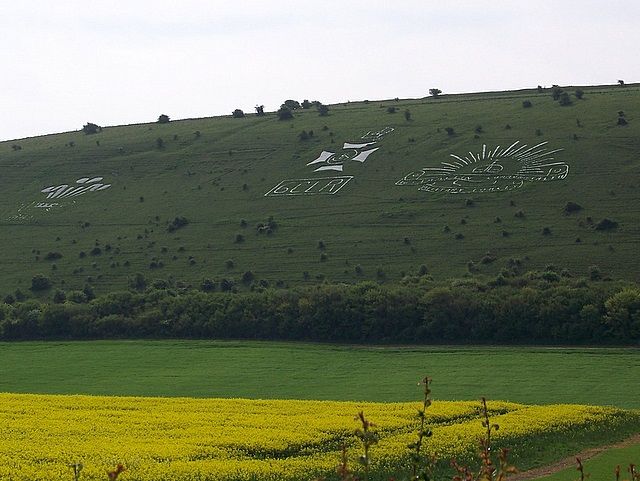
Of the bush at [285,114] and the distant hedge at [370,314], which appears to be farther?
the bush at [285,114]

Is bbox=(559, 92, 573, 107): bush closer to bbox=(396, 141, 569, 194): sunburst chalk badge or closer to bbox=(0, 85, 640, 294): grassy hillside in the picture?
bbox=(0, 85, 640, 294): grassy hillside

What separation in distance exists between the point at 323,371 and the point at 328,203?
4743 cm

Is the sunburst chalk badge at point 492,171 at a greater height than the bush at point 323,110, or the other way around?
the bush at point 323,110

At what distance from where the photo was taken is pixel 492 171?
115875 millimetres

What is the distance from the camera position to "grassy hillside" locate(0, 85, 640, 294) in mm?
96250

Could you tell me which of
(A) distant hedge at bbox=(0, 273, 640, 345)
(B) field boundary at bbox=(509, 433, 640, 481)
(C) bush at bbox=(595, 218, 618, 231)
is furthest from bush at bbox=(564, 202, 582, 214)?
(B) field boundary at bbox=(509, 433, 640, 481)

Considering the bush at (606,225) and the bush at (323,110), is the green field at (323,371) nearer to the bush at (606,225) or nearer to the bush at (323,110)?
the bush at (606,225)

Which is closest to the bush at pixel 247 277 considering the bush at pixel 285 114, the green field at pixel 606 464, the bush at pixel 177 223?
the bush at pixel 177 223

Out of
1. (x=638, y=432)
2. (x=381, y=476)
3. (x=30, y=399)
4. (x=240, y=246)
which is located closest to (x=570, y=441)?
(x=638, y=432)

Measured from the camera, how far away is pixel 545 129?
12650 cm

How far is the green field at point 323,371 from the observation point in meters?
58.8

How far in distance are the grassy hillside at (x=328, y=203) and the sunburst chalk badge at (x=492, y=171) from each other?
1133 millimetres

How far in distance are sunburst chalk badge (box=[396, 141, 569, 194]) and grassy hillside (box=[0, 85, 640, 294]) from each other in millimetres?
Answer: 1133

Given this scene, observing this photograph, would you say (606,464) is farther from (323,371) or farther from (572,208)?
(572,208)
